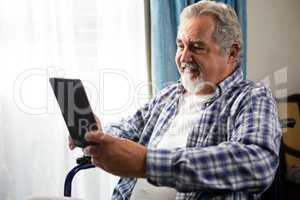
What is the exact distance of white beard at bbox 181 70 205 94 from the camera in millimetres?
1259

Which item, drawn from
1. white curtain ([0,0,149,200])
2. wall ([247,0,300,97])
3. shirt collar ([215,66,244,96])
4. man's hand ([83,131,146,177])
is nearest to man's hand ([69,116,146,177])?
man's hand ([83,131,146,177])

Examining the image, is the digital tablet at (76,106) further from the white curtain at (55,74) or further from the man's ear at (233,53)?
the white curtain at (55,74)

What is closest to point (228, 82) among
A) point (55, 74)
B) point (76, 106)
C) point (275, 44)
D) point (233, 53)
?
point (233, 53)

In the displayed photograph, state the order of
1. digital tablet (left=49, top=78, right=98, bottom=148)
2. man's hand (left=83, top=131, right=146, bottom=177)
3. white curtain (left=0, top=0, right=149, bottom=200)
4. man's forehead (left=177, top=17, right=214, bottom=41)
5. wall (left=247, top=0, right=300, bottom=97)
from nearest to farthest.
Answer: man's hand (left=83, top=131, right=146, bottom=177), digital tablet (left=49, top=78, right=98, bottom=148), man's forehead (left=177, top=17, right=214, bottom=41), white curtain (left=0, top=0, right=149, bottom=200), wall (left=247, top=0, right=300, bottom=97)

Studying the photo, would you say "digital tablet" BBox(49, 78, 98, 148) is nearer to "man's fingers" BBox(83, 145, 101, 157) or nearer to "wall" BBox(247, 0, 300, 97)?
"man's fingers" BBox(83, 145, 101, 157)

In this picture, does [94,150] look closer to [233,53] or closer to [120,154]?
[120,154]

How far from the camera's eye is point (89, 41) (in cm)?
177

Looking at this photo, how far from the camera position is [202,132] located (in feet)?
3.68

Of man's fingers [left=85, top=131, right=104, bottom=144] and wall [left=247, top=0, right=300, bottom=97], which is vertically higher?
wall [left=247, top=0, right=300, bottom=97]

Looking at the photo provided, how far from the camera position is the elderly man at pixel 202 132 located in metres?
0.80

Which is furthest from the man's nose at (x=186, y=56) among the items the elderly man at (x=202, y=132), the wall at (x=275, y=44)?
the wall at (x=275, y=44)

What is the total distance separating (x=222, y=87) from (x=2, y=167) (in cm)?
113

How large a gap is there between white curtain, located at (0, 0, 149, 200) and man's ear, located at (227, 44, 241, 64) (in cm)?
73

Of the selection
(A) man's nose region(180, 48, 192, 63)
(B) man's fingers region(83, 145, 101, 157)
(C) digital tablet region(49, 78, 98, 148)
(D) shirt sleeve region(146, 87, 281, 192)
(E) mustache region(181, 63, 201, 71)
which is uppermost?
(A) man's nose region(180, 48, 192, 63)
